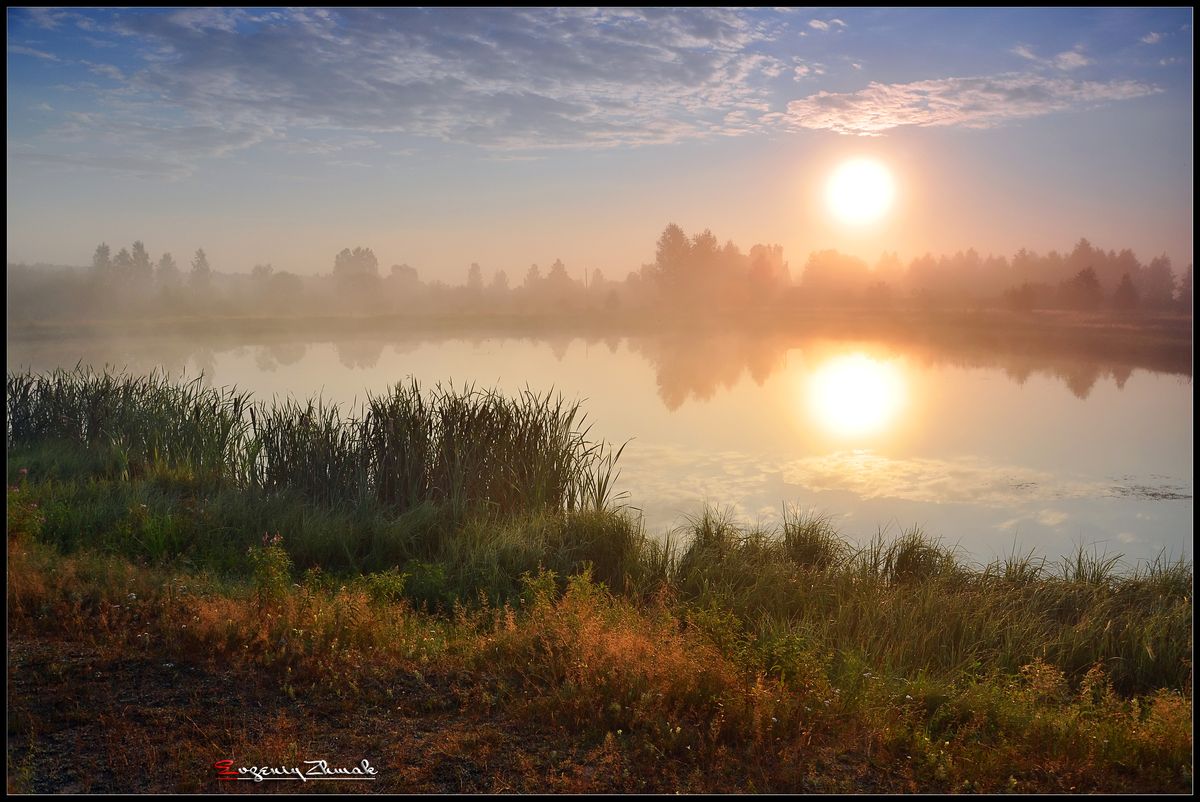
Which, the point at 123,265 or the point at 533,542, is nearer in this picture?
the point at 533,542

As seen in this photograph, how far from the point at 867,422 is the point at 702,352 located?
702 inches

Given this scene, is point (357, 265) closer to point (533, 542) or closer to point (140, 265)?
point (140, 265)

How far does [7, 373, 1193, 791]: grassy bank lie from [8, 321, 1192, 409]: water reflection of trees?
12.6 metres

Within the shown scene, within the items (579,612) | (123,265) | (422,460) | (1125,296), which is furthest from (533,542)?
(123,265)

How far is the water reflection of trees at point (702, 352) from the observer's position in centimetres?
2712

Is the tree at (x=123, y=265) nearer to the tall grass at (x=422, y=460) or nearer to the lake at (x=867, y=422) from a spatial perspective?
the lake at (x=867, y=422)

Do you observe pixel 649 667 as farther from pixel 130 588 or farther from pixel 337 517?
pixel 337 517

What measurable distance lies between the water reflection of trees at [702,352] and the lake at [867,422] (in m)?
0.22

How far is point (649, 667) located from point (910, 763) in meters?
1.25

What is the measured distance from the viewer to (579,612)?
509 centimetres

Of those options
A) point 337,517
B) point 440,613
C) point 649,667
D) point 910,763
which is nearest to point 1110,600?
point 910,763

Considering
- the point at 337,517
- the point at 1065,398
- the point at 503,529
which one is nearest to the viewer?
the point at 503,529

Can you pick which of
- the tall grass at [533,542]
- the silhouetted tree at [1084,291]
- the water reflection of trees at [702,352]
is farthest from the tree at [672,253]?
the tall grass at [533,542]

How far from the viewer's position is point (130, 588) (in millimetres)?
Result: 5711
